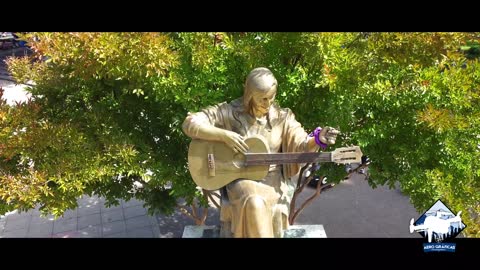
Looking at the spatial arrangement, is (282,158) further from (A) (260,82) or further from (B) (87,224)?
(B) (87,224)

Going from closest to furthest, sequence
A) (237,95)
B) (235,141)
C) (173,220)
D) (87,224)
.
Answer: (235,141)
(237,95)
(87,224)
(173,220)

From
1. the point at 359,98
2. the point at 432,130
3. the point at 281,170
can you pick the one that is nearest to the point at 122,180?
the point at 281,170

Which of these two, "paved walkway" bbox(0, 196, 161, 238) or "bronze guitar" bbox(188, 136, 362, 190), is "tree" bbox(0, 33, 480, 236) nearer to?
"bronze guitar" bbox(188, 136, 362, 190)

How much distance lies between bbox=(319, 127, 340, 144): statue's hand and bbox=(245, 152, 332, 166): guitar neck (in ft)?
0.50

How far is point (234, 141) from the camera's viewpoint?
306cm

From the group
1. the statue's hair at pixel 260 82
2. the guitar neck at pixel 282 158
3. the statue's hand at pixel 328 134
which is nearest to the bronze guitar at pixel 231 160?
the guitar neck at pixel 282 158

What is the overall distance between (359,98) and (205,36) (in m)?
1.54

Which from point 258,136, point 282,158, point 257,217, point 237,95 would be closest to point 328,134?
point 282,158

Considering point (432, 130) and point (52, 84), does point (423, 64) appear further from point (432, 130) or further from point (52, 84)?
point (52, 84)

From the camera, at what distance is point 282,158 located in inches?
123

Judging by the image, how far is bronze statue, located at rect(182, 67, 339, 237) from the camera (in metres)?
3.01

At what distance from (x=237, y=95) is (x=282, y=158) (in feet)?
3.61

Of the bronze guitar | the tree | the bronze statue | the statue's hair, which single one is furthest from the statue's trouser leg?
the tree

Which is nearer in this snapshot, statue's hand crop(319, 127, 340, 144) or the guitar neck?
statue's hand crop(319, 127, 340, 144)
